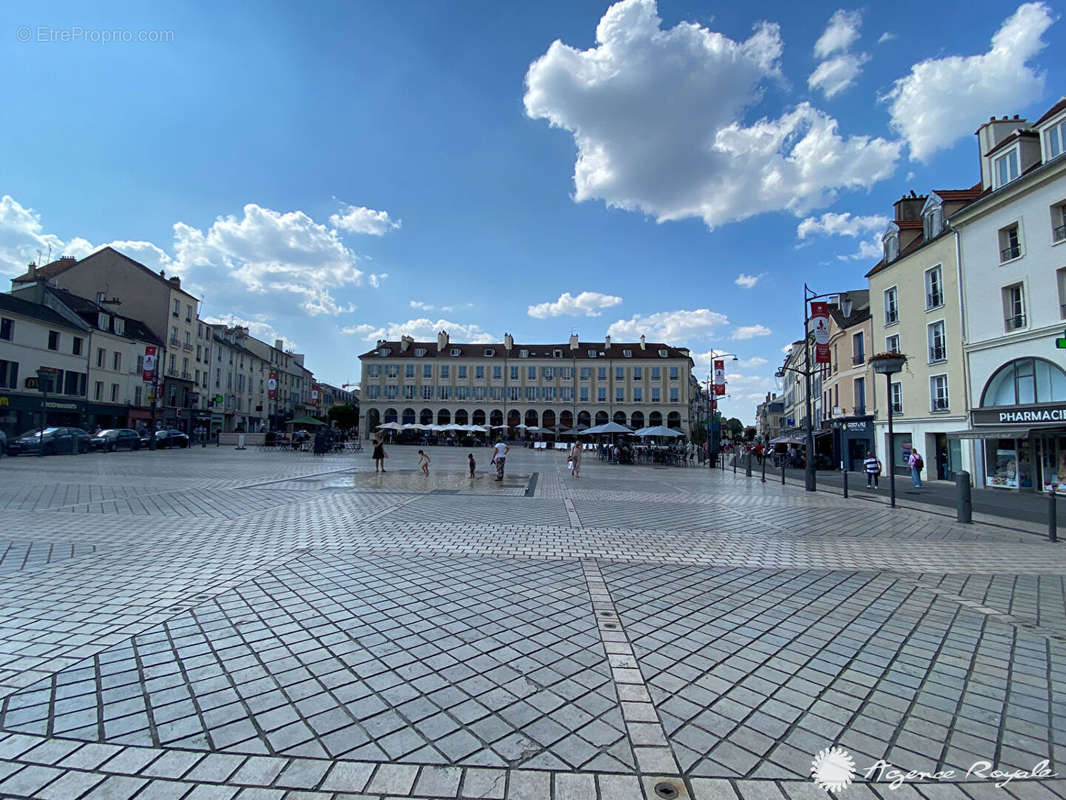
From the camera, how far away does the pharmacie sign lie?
55.3ft

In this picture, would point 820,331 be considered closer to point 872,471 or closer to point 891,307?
point 872,471

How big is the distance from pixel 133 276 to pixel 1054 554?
201 feet

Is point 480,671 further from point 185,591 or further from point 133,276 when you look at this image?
point 133,276

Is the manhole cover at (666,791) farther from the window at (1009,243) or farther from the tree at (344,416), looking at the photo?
the tree at (344,416)

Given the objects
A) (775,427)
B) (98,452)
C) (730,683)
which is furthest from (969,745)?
(775,427)

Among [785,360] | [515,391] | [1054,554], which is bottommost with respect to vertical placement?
[1054,554]

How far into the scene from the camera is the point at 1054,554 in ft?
25.9

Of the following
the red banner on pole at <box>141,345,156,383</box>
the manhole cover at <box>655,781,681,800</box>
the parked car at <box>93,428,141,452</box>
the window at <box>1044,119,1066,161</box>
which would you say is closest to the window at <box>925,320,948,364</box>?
the window at <box>1044,119,1066,161</box>

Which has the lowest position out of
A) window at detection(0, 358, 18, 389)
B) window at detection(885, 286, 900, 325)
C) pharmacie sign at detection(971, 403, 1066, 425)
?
pharmacie sign at detection(971, 403, 1066, 425)

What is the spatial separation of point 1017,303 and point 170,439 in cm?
5015

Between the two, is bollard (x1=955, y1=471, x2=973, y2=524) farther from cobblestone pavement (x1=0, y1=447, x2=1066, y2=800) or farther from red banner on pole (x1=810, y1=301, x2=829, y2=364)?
red banner on pole (x1=810, y1=301, x2=829, y2=364)

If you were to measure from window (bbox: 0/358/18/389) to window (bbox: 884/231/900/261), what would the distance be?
54114 millimetres

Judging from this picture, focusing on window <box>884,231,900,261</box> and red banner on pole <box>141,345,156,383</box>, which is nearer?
window <box>884,231,900,261</box>

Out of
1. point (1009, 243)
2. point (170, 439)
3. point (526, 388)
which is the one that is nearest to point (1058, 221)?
point (1009, 243)
